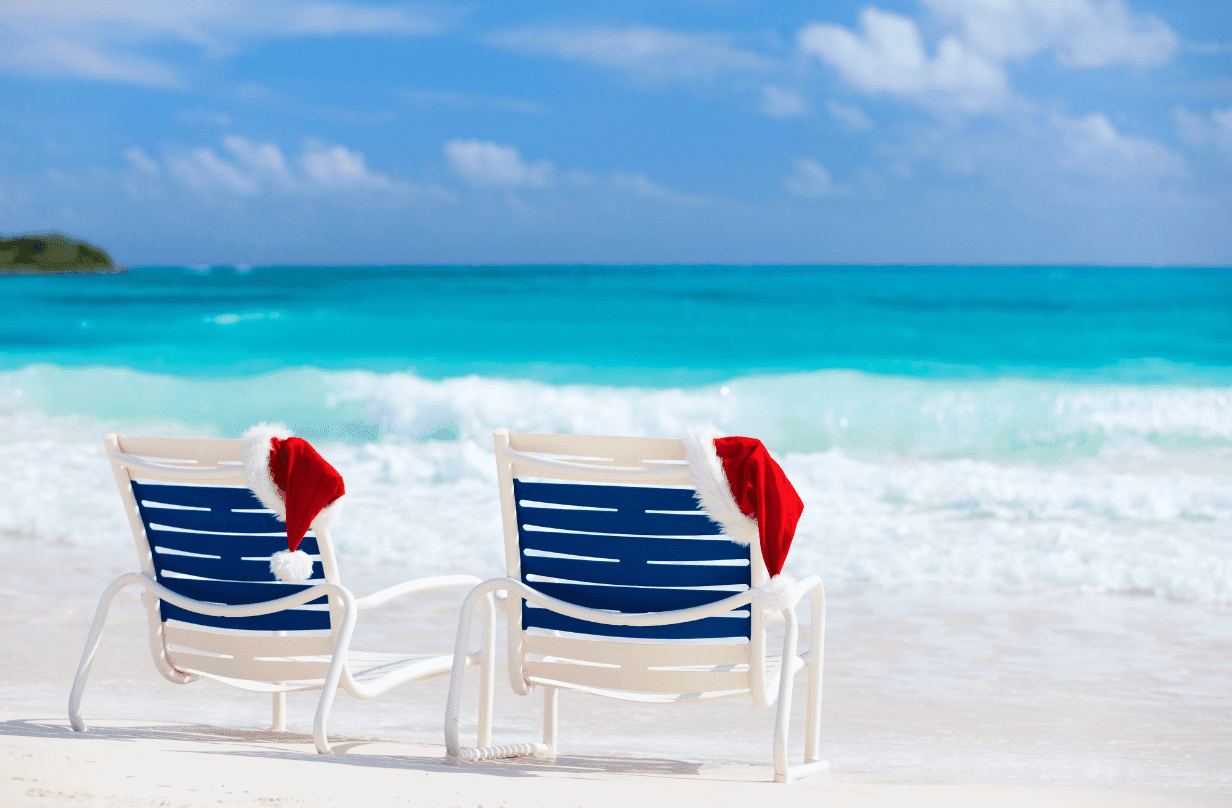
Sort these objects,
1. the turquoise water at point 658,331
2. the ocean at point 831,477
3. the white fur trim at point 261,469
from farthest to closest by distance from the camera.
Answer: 1. the turquoise water at point 658,331
2. the ocean at point 831,477
3. the white fur trim at point 261,469

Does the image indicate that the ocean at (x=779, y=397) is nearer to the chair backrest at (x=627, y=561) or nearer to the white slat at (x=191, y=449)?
the chair backrest at (x=627, y=561)

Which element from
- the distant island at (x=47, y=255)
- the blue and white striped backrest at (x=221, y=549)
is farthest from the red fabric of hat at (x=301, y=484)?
the distant island at (x=47, y=255)

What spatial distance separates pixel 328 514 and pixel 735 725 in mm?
1771

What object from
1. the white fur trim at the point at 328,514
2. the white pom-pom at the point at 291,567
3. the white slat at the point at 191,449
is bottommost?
the white pom-pom at the point at 291,567

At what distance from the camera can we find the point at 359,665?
3.40m

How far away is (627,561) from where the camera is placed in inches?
118

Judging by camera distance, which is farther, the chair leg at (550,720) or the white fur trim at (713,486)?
the chair leg at (550,720)

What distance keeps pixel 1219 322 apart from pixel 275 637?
23.4 m

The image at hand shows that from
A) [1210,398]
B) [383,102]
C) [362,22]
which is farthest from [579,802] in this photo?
[383,102]

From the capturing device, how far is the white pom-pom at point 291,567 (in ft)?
10.2

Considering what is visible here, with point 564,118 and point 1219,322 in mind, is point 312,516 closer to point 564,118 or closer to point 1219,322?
point 1219,322

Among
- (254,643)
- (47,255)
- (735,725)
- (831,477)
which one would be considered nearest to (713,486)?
(254,643)

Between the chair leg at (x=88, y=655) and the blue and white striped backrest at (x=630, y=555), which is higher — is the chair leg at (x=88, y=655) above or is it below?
below

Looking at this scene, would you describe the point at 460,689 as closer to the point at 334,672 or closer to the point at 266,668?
the point at 334,672
